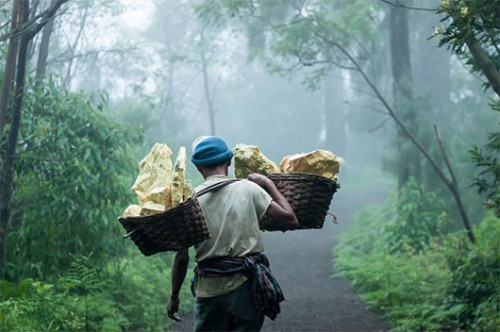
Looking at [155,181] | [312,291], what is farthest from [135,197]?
[155,181]

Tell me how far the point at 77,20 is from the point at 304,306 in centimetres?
980

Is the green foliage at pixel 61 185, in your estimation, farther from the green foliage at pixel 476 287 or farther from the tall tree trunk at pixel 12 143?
the green foliage at pixel 476 287

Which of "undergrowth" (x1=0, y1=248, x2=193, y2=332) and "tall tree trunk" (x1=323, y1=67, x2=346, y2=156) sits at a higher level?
"tall tree trunk" (x1=323, y1=67, x2=346, y2=156)

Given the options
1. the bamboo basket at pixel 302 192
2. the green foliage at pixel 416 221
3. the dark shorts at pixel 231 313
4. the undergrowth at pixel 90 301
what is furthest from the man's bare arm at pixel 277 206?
the green foliage at pixel 416 221

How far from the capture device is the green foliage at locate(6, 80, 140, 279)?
9.86m

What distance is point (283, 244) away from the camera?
23.1 m

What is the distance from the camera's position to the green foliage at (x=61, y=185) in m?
9.86

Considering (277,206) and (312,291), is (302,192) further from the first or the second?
(312,291)

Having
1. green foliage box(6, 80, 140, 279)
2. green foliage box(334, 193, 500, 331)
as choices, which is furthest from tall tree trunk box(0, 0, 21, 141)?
green foliage box(334, 193, 500, 331)

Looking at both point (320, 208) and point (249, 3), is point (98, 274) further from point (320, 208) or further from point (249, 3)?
point (249, 3)

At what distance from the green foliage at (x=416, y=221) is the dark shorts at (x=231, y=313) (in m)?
12.0

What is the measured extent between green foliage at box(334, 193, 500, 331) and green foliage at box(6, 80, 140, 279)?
14.4ft

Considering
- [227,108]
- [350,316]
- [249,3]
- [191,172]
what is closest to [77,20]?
[249,3]

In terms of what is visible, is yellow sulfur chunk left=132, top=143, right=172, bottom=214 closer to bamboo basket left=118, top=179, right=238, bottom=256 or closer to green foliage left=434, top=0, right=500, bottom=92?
bamboo basket left=118, top=179, right=238, bottom=256
